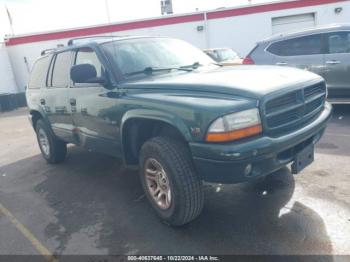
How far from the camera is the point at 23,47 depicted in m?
19.8

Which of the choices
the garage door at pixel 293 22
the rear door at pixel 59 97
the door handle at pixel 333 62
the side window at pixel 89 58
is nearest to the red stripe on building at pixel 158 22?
the garage door at pixel 293 22

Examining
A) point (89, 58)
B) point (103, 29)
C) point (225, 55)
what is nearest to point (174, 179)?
point (89, 58)

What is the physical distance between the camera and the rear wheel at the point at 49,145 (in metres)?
5.53

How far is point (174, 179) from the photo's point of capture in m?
2.90

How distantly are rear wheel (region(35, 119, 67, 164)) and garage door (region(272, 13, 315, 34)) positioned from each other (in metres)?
15.1

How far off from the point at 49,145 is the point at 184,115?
3.62 m

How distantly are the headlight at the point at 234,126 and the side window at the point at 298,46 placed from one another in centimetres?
491

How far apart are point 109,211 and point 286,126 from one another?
85.9 inches

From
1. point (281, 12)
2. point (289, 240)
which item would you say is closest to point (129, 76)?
point (289, 240)

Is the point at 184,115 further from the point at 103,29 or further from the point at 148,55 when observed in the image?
the point at 103,29

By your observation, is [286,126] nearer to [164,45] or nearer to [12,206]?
[164,45]

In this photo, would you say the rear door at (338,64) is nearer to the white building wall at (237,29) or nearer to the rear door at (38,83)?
the rear door at (38,83)

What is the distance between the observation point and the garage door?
56.4ft

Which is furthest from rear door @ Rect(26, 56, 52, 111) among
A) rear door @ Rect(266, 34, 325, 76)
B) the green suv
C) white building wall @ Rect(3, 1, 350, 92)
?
white building wall @ Rect(3, 1, 350, 92)
